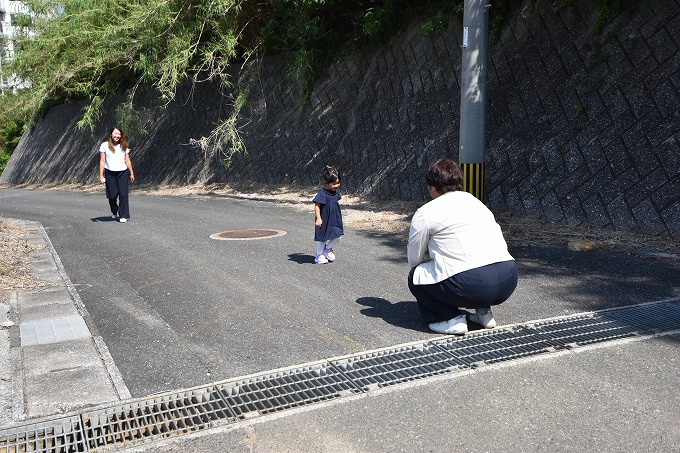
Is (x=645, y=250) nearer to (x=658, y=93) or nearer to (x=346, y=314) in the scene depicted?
(x=658, y=93)

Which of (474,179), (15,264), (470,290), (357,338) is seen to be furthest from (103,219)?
(470,290)

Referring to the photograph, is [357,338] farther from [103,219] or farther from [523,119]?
[103,219]

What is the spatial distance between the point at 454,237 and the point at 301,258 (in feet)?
10.9

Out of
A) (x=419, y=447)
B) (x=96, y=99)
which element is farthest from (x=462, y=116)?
(x=96, y=99)

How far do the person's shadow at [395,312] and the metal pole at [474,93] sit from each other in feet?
12.7

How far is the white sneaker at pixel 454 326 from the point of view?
4871 millimetres

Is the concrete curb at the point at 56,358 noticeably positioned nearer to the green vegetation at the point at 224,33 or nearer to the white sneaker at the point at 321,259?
the white sneaker at the point at 321,259

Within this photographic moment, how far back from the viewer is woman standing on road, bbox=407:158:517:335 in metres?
4.75

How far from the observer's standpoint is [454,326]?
488 cm

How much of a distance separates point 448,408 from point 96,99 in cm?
2143

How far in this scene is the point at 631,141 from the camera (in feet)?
30.2

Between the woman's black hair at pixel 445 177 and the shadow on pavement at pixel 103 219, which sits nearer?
the woman's black hair at pixel 445 177

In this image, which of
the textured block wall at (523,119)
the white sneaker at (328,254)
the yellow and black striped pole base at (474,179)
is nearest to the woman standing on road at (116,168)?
the textured block wall at (523,119)

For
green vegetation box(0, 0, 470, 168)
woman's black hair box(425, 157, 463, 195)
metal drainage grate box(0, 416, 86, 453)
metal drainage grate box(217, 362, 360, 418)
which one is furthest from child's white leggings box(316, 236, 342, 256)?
green vegetation box(0, 0, 470, 168)
